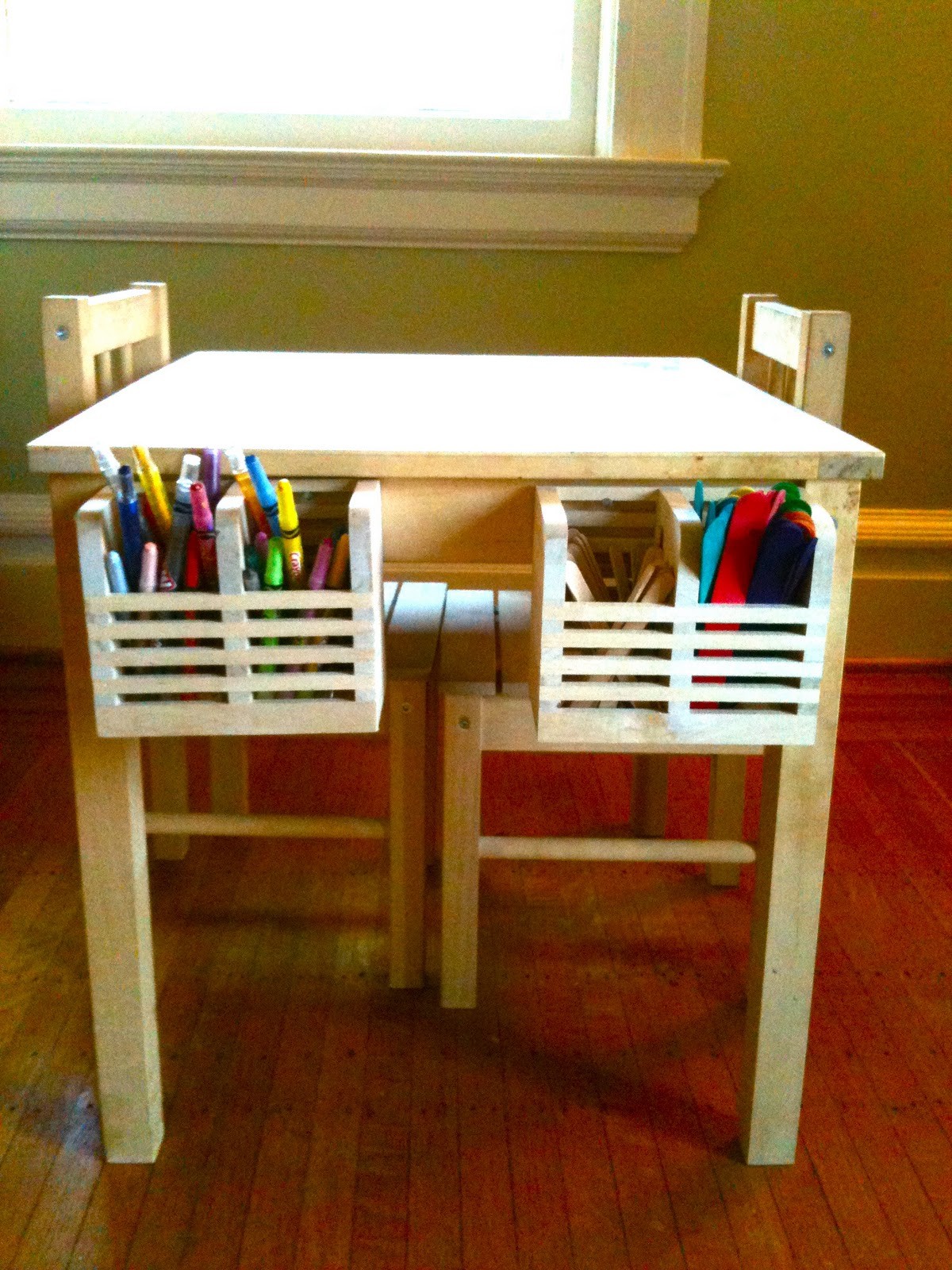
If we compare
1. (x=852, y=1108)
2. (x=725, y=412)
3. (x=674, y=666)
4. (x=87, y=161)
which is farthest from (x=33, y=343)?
(x=852, y=1108)

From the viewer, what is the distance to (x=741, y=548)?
1.12 metres

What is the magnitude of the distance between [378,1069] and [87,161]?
6.08 feet

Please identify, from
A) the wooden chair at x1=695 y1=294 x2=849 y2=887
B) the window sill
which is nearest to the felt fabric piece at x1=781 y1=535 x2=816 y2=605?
the wooden chair at x1=695 y1=294 x2=849 y2=887

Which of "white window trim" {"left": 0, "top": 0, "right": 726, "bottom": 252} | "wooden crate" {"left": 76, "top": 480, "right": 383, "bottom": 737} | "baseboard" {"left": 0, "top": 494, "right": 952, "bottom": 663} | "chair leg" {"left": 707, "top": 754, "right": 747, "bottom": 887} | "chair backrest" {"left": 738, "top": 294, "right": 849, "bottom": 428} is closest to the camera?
"wooden crate" {"left": 76, "top": 480, "right": 383, "bottom": 737}

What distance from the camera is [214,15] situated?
254cm

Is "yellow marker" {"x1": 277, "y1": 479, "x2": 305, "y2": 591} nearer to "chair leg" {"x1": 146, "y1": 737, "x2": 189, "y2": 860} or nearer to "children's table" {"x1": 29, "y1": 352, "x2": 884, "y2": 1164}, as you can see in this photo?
"children's table" {"x1": 29, "y1": 352, "x2": 884, "y2": 1164}

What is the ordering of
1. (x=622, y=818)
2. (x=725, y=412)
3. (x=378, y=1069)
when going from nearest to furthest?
(x=725, y=412)
(x=378, y=1069)
(x=622, y=818)

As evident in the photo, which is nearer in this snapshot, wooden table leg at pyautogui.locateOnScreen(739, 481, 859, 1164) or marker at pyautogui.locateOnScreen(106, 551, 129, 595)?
marker at pyautogui.locateOnScreen(106, 551, 129, 595)

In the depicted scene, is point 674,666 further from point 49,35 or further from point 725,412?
point 49,35

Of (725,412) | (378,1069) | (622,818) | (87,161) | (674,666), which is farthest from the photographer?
(87,161)

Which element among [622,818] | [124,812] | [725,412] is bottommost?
[622,818]

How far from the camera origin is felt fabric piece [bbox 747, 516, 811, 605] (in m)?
1.09

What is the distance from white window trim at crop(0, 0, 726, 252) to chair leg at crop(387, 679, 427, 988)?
134cm

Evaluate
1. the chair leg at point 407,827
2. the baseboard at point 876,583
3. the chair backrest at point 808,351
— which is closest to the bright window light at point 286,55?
the baseboard at point 876,583
